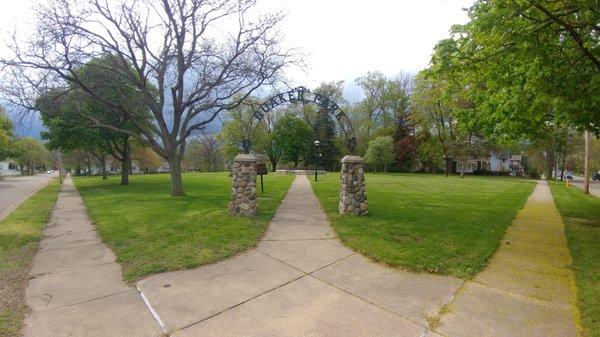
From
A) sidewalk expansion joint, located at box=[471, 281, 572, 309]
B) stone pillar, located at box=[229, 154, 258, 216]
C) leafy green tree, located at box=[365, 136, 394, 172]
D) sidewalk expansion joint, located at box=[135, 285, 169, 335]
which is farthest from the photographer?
leafy green tree, located at box=[365, 136, 394, 172]

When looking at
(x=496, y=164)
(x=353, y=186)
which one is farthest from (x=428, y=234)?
(x=496, y=164)

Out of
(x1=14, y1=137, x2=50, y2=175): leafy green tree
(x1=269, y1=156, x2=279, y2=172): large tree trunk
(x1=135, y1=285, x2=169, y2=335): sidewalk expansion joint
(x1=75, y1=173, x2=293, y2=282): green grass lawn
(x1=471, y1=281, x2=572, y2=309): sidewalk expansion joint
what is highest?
(x1=14, y1=137, x2=50, y2=175): leafy green tree

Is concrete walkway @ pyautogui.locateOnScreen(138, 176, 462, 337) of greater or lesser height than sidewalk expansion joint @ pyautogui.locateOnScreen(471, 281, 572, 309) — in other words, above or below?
above

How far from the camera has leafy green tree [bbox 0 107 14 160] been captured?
27447 millimetres

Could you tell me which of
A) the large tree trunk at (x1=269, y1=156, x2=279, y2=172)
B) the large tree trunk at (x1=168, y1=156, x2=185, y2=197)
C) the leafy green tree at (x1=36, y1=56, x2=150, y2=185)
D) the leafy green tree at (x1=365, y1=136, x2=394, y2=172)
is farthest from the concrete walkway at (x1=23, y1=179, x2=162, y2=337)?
the large tree trunk at (x1=269, y1=156, x2=279, y2=172)

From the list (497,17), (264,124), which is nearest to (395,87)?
(264,124)

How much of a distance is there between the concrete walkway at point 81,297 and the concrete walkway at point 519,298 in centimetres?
327

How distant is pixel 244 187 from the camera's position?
9352 mm

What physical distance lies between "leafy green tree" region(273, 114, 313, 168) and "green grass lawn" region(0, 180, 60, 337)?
3945 centimetres

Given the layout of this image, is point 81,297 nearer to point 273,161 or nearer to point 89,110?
point 89,110

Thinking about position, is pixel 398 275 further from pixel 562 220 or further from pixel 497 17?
pixel 562 220

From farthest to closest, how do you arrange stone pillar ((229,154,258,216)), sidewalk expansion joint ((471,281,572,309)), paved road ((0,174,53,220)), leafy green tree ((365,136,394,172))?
leafy green tree ((365,136,394,172))
paved road ((0,174,53,220))
stone pillar ((229,154,258,216))
sidewalk expansion joint ((471,281,572,309))

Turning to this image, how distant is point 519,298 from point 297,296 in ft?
9.08

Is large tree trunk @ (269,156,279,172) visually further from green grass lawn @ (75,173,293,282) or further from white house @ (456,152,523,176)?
green grass lawn @ (75,173,293,282)
